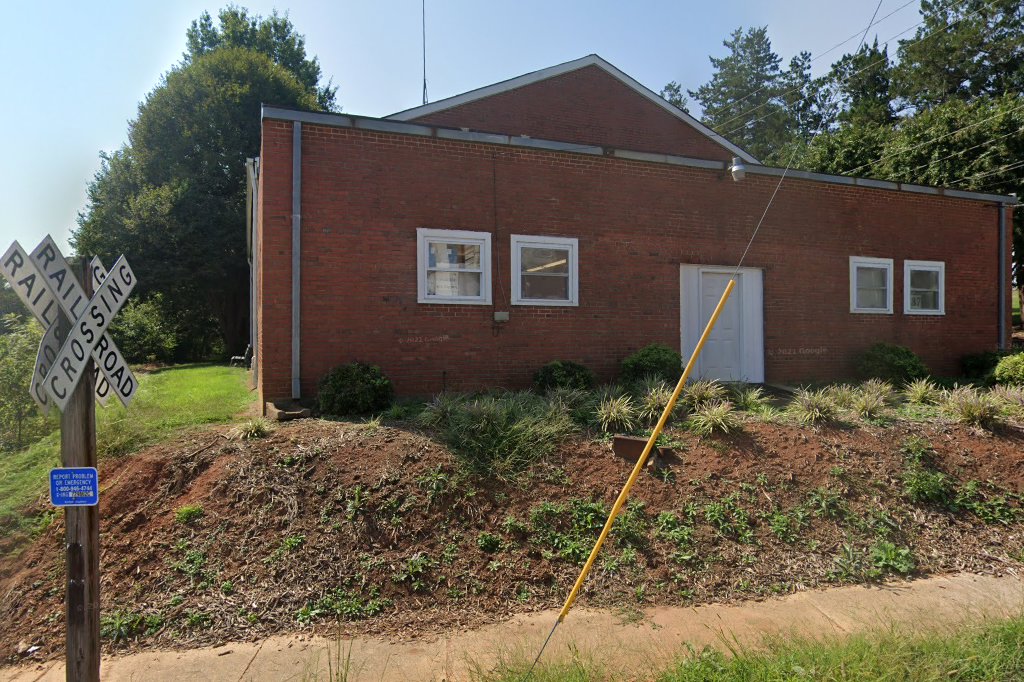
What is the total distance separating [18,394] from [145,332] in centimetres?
2128

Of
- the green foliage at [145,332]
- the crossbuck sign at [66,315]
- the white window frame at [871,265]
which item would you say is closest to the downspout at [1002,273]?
the white window frame at [871,265]

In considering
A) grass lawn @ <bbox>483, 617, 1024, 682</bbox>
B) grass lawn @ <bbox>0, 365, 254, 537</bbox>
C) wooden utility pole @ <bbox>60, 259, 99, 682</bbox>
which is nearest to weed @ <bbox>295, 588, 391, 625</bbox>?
grass lawn @ <bbox>483, 617, 1024, 682</bbox>

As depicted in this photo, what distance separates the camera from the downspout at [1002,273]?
44.2 feet

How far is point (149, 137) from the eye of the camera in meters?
27.6

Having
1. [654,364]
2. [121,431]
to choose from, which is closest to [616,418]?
[654,364]

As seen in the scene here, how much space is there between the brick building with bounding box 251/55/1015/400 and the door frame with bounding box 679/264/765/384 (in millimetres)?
30

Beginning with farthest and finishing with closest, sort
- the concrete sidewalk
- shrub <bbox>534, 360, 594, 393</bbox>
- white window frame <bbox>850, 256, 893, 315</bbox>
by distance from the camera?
1. white window frame <bbox>850, 256, 893, 315</bbox>
2. shrub <bbox>534, 360, 594, 393</bbox>
3. the concrete sidewalk

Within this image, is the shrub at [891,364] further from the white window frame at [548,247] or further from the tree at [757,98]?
the tree at [757,98]

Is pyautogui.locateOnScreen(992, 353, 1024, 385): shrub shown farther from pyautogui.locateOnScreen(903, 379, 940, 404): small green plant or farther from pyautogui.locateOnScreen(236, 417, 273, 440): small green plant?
pyautogui.locateOnScreen(236, 417, 273, 440): small green plant

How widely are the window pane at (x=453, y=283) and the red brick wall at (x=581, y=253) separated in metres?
0.27

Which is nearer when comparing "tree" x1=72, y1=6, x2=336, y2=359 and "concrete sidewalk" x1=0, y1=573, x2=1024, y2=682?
"concrete sidewalk" x1=0, y1=573, x2=1024, y2=682

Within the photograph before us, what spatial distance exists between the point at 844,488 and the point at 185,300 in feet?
92.1

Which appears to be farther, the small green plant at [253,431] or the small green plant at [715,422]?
the small green plant at [715,422]

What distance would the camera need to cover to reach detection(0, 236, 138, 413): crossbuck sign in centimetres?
298
